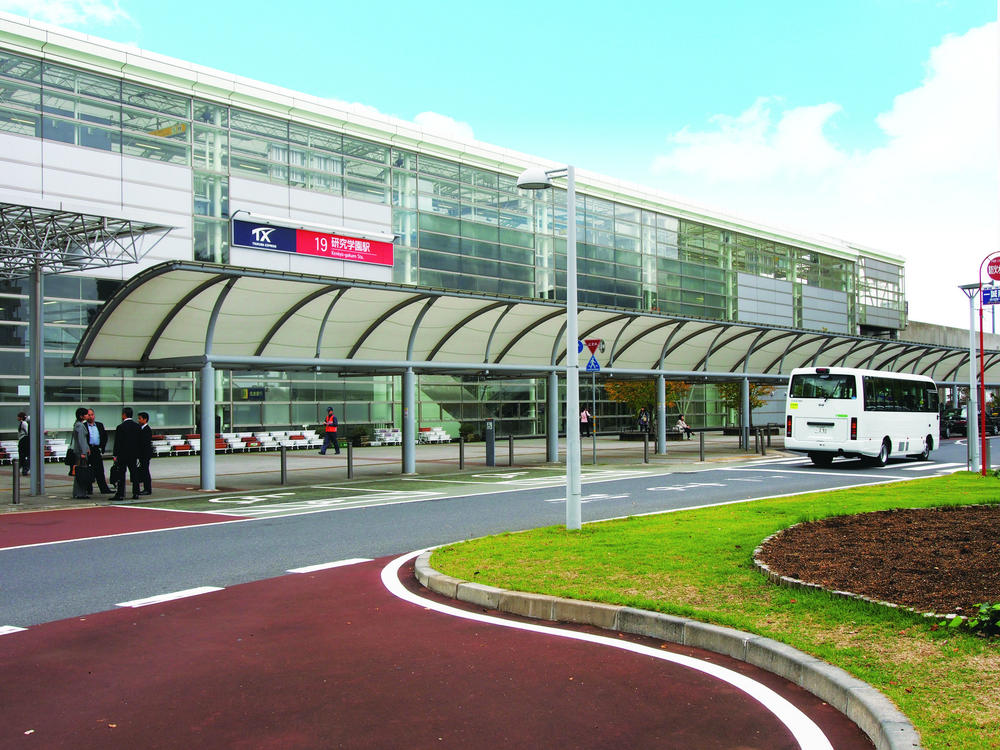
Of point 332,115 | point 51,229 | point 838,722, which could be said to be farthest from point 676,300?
point 838,722

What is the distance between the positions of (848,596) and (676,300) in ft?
151

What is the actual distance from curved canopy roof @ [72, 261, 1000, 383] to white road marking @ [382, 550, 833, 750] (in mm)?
10509

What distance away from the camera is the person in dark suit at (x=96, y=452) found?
16859 mm

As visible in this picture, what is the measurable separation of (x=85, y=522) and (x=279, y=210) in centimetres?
2152

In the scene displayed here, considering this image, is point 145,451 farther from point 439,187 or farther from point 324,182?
point 439,187

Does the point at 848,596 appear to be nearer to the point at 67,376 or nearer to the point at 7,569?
the point at 7,569

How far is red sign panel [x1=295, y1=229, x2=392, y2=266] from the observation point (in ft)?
109

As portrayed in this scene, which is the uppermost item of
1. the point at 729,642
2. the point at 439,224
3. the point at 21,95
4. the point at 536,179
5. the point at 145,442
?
the point at 21,95

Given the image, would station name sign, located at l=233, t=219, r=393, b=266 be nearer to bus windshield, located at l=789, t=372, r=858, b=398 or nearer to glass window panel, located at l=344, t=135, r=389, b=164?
glass window panel, located at l=344, t=135, r=389, b=164

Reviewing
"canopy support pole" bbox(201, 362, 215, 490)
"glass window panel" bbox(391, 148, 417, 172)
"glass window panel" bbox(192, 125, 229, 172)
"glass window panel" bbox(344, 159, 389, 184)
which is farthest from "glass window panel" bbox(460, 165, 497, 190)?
"canopy support pole" bbox(201, 362, 215, 490)

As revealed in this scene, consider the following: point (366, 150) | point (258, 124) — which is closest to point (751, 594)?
point (258, 124)

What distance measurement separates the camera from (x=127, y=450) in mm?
16531

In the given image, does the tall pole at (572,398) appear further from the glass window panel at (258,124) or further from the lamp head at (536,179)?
the glass window panel at (258,124)

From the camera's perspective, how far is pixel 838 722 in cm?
445
